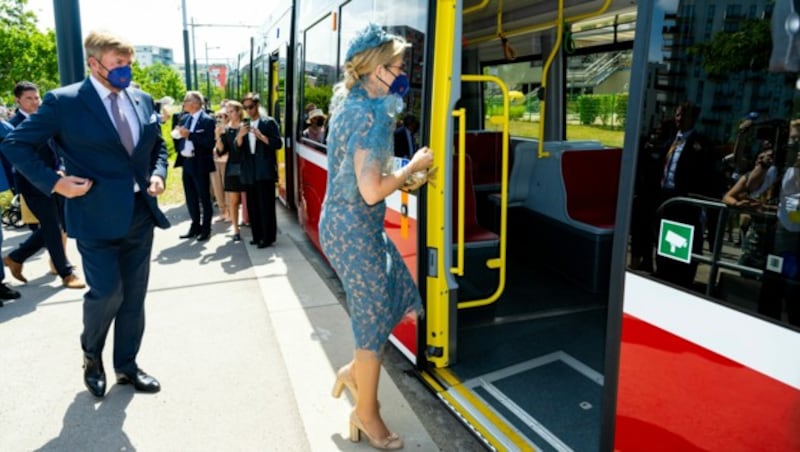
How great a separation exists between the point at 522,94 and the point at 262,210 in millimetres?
3350

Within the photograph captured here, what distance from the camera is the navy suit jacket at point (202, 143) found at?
7.55m

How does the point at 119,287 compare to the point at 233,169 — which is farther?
the point at 233,169

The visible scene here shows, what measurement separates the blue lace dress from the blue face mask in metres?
1.28

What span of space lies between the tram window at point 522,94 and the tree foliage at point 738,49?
510 centimetres

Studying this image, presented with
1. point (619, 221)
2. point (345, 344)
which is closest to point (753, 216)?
point (619, 221)

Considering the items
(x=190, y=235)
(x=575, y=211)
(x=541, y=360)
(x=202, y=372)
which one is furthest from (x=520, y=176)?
(x=190, y=235)

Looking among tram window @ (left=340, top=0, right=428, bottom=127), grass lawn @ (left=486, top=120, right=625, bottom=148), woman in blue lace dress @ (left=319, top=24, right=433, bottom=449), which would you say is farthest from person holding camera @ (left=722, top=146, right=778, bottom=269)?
grass lawn @ (left=486, top=120, right=625, bottom=148)

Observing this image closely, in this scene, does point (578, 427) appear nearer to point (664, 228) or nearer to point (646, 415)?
point (646, 415)

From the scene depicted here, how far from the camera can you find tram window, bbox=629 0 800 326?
4.96 ft

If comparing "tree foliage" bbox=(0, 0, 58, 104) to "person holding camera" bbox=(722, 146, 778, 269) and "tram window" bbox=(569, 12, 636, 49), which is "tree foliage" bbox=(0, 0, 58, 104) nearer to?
"tram window" bbox=(569, 12, 636, 49)

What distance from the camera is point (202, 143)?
756 cm

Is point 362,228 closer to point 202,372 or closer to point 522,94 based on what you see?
point 202,372

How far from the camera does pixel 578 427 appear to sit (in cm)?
301

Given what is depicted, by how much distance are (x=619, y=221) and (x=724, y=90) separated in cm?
50
